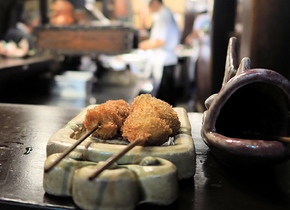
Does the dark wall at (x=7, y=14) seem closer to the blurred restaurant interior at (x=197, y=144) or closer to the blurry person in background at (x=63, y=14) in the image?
the blurry person in background at (x=63, y=14)

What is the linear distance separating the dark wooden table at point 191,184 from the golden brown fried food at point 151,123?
0.41ft

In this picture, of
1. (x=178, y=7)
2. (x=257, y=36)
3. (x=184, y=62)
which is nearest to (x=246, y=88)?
(x=257, y=36)

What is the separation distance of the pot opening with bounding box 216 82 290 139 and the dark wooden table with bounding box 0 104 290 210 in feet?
0.35

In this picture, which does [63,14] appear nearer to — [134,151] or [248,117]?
[248,117]

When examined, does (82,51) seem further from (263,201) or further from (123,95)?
(263,201)

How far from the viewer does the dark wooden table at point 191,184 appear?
2.35 feet

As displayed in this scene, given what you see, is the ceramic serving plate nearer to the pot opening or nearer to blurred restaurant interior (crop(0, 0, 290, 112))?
the pot opening

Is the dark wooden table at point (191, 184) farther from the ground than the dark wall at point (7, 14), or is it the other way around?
the dark wall at point (7, 14)

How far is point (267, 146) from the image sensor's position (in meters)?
0.78

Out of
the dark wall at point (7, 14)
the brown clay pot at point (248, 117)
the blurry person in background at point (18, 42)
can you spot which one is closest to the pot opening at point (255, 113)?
the brown clay pot at point (248, 117)

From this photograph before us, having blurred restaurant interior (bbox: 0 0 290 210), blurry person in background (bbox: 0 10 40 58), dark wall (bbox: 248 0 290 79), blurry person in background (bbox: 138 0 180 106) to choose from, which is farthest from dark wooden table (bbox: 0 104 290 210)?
blurry person in background (bbox: 138 0 180 106)

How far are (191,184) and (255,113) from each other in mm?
307

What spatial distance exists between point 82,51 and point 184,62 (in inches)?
104

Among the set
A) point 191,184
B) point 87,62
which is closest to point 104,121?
point 191,184
